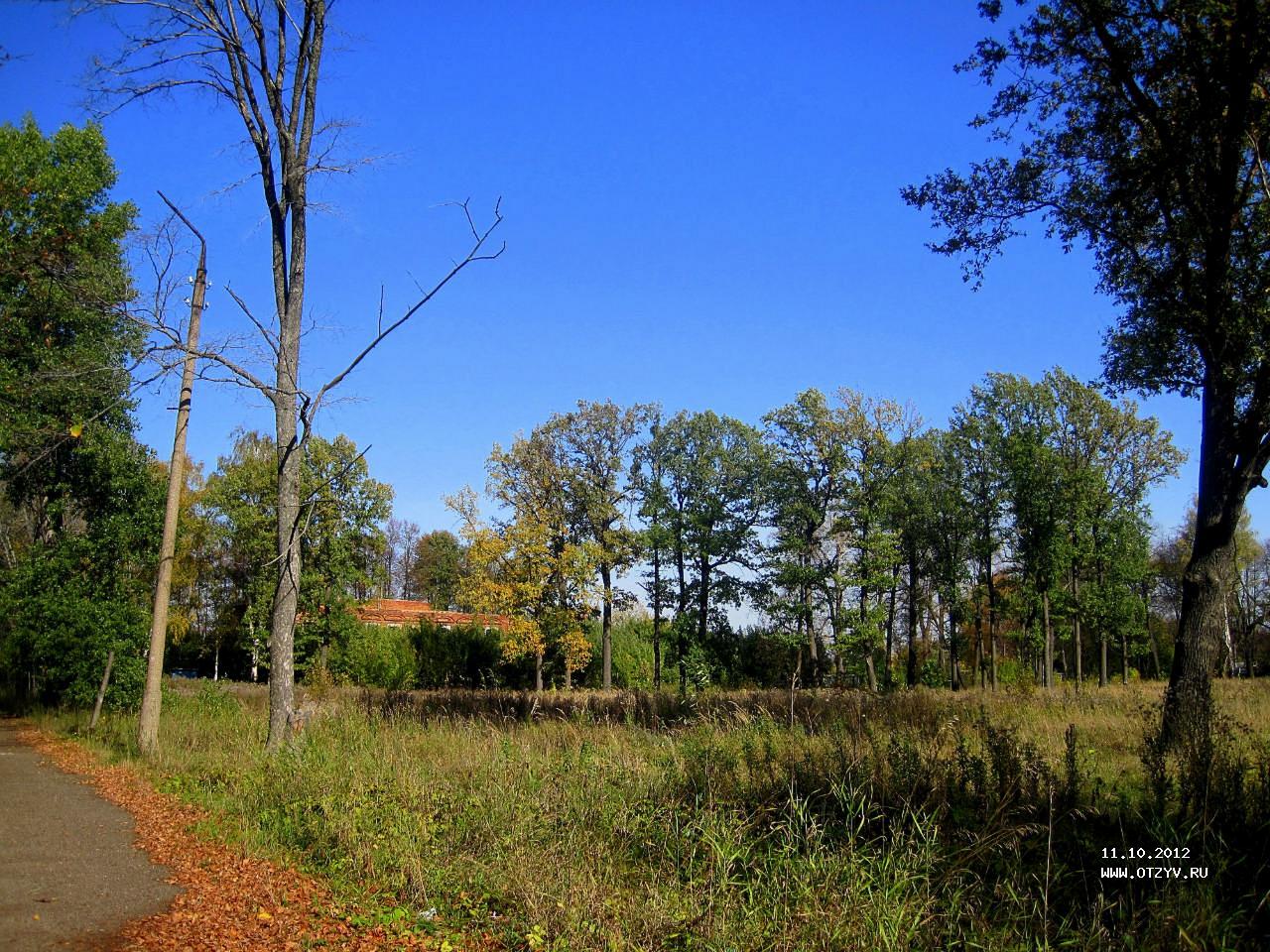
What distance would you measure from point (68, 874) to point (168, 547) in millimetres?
8865

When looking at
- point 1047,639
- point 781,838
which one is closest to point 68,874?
point 781,838

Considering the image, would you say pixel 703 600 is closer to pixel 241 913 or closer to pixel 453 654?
pixel 453 654

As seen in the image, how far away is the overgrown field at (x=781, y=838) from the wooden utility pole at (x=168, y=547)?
507cm

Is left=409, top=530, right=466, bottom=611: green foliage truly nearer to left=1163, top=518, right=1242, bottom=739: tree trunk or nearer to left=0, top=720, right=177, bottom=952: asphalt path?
left=0, top=720, right=177, bottom=952: asphalt path

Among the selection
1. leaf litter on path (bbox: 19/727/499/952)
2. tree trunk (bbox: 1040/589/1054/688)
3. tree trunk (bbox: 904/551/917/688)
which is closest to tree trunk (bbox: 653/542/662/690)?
tree trunk (bbox: 904/551/917/688)

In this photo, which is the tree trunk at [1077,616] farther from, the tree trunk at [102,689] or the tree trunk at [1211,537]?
the tree trunk at [102,689]

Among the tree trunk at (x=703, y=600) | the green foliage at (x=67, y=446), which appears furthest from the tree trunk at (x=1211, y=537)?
the tree trunk at (x=703, y=600)

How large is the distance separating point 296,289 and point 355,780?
25.7 feet

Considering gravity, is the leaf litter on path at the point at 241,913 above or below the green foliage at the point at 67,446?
below

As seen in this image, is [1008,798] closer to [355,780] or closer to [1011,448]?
[355,780]

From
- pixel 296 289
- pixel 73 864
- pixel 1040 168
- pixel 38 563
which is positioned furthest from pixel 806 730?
pixel 38 563

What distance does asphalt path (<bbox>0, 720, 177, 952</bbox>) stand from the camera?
527 centimetres

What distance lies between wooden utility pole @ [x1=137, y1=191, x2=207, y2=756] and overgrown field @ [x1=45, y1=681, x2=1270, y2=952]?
5.07 metres

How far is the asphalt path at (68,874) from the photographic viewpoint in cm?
527
